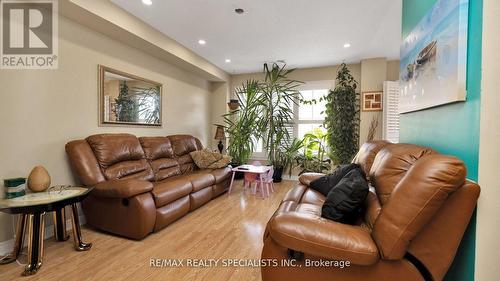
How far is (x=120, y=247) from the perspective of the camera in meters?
2.12

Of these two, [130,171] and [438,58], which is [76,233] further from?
[438,58]

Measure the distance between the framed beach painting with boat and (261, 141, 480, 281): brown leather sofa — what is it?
1.65 feet

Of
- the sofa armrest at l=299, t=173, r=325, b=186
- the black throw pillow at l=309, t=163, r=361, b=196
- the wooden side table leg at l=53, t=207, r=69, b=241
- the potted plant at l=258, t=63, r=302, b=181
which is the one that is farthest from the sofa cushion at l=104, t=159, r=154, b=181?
the potted plant at l=258, t=63, r=302, b=181

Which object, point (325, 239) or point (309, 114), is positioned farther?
point (309, 114)

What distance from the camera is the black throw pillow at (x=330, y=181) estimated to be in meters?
2.10

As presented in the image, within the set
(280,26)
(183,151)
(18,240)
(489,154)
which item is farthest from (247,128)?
(489,154)

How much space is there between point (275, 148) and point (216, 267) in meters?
3.07

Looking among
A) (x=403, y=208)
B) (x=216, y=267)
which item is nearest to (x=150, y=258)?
(x=216, y=267)

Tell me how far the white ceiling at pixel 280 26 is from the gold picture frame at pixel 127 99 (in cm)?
84

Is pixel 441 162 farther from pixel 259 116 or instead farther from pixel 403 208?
pixel 259 116

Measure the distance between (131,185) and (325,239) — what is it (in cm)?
192

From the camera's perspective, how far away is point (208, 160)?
12.5 feet

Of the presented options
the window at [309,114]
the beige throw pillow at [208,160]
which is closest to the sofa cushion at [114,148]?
the beige throw pillow at [208,160]

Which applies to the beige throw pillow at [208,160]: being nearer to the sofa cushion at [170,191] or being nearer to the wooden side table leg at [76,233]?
the sofa cushion at [170,191]
